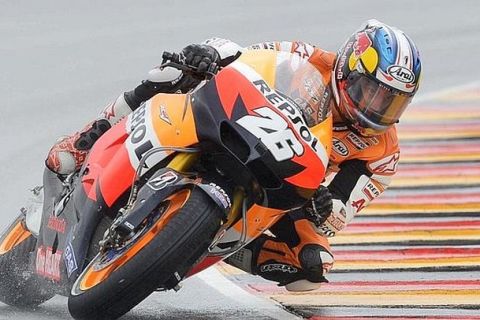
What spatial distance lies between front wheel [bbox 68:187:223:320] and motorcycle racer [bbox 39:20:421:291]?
2.71ft

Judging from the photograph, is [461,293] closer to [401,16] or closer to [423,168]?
[423,168]

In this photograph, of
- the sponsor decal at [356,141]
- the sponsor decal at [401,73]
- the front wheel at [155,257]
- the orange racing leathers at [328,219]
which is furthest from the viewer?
the orange racing leathers at [328,219]

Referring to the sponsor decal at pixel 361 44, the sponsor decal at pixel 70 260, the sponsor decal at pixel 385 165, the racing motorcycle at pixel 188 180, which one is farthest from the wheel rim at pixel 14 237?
the sponsor decal at pixel 361 44

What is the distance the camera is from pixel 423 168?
9.02m

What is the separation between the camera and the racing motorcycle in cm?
476

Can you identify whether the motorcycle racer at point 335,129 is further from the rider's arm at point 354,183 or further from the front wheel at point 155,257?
the front wheel at point 155,257

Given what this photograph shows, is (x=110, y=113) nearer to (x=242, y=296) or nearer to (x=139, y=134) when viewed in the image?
(x=139, y=134)

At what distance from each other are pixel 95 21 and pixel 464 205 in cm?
463

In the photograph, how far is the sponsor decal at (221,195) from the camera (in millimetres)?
4824

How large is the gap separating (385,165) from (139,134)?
3.95 ft

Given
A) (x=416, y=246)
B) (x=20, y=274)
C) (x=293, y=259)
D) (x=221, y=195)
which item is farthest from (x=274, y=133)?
(x=416, y=246)

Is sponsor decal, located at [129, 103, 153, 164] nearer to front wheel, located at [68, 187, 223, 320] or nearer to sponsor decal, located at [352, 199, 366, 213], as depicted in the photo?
front wheel, located at [68, 187, 223, 320]

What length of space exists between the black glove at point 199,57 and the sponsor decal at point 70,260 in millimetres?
901

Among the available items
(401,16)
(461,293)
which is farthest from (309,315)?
(401,16)
